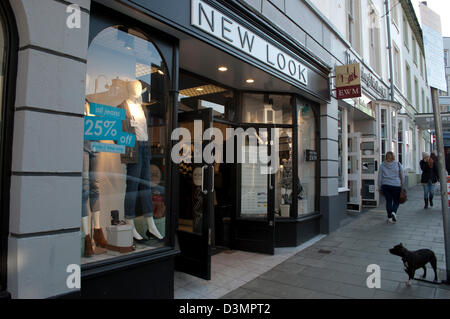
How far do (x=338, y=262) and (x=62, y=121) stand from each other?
4523 mm

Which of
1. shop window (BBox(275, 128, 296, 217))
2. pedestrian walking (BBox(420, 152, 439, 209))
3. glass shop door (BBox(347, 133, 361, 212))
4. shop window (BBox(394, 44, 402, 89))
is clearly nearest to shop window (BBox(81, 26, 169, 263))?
shop window (BBox(275, 128, 296, 217))

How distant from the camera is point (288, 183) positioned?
6.36m

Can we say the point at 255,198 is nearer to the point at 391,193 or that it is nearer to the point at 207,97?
the point at 207,97

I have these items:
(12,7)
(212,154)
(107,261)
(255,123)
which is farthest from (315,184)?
(12,7)

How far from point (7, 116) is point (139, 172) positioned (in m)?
1.57

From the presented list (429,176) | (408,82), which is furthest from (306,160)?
(408,82)

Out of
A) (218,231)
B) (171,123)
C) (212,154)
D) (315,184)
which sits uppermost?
(171,123)

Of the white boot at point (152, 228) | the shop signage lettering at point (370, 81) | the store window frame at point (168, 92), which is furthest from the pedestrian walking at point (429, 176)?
the white boot at point (152, 228)

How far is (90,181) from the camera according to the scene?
3.25 m

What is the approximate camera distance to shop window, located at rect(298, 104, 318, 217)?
6.66m

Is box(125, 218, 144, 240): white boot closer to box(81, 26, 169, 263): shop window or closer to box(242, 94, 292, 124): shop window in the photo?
box(81, 26, 169, 263): shop window

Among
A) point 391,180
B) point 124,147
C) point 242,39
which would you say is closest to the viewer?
point 124,147

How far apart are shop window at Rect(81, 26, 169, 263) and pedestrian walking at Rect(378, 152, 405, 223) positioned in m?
6.38
